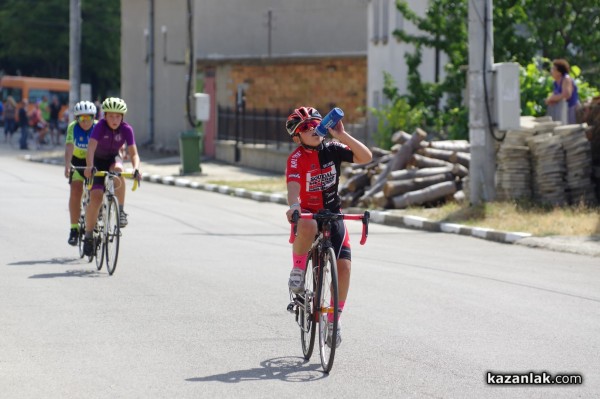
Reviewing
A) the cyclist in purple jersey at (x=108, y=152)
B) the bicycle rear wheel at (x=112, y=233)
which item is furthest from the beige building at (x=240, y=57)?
the bicycle rear wheel at (x=112, y=233)

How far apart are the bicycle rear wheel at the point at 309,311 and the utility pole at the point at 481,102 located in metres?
11.6

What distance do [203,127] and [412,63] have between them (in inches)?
488

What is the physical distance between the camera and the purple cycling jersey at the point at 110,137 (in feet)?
44.9

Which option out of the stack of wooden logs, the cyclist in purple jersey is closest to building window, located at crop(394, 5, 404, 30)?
the stack of wooden logs

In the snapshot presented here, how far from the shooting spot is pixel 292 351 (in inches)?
358

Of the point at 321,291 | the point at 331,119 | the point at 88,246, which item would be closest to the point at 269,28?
the point at 88,246

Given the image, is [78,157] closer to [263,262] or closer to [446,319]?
[263,262]

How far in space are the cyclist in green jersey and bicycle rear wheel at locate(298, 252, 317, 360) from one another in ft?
20.5

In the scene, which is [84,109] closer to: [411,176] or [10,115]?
[411,176]

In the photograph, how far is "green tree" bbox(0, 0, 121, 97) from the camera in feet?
225

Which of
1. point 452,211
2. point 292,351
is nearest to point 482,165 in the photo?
point 452,211

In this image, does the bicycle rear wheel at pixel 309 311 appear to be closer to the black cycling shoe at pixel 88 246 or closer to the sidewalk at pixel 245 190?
the black cycling shoe at pixel 88 246

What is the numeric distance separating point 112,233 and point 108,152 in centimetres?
98

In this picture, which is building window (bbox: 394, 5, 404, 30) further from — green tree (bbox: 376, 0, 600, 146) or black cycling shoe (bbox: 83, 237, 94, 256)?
black cycling shoe (bbox: 83, 237, 94, 256)
